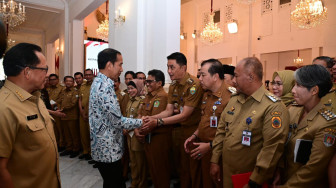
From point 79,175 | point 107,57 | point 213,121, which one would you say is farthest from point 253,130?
point 79,175

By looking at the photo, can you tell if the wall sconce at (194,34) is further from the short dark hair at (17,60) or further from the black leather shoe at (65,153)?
the short dark hair at (17,60)

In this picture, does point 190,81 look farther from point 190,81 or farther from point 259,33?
point 259,33

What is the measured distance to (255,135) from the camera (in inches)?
65.4

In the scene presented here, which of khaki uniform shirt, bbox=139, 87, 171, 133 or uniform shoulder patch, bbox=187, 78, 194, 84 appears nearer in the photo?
uniform shoulder patch, bbox=187, 78, 194, 84

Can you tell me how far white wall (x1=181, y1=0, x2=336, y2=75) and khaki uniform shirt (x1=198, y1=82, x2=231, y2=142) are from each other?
18.0 ft

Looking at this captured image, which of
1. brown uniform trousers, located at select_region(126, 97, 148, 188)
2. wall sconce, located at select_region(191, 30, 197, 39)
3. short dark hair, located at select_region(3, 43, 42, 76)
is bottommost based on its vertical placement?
brown uniform trousers, located at select_region(126, 97, 148, 188)

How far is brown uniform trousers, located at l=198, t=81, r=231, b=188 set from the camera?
227 cm

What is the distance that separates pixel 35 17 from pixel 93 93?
10761mm

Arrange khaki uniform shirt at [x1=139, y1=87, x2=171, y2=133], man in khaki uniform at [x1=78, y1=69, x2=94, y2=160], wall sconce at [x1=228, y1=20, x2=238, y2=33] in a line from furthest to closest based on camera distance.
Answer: wall sconce at [x1=228, y1=20, x2=238, y2=33]
man in khaki uniform at [x1=78, y1=69, x2=94, y2=160]
khaki uniform shirt at [x1=139, y1=87, x2=171, y2=133]

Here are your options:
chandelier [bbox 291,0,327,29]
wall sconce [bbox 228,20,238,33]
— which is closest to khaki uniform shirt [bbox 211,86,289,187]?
chandelier [bbox 291,0,327,29]

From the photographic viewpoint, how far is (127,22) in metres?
4.67

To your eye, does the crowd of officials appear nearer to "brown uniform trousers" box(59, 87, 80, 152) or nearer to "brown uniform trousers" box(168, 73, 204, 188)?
"brown uniform trousers" box(168, 73, 204, 188)

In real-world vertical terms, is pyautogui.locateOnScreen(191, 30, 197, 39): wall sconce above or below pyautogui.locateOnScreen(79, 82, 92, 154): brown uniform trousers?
above

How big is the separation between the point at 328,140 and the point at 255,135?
0.42 metres
